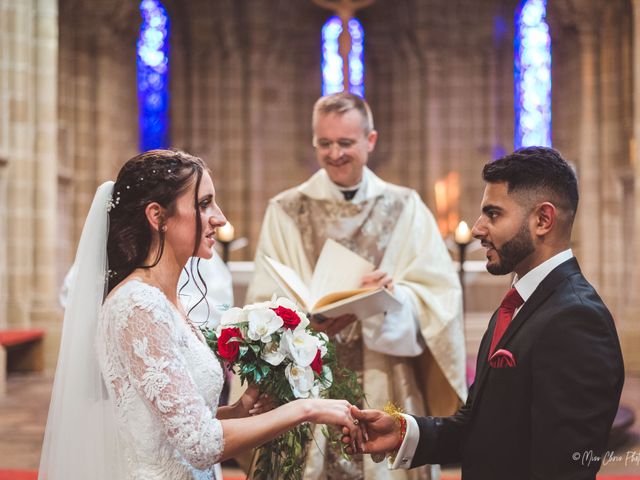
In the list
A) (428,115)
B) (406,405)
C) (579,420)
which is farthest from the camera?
(428,115)

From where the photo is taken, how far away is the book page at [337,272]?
10.7 feet

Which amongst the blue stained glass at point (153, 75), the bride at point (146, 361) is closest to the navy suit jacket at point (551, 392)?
the bride at point (146, 361)

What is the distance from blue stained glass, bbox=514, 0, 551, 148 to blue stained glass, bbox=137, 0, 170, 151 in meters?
6.07

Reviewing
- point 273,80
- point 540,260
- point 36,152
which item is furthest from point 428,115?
point 540,260

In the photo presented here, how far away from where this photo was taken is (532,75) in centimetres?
1460

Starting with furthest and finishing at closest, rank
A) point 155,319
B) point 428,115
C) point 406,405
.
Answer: point 428,115, point 406,405, point 155,319

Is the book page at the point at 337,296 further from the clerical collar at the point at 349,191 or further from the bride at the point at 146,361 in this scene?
the clerical collar at the point at 349,191

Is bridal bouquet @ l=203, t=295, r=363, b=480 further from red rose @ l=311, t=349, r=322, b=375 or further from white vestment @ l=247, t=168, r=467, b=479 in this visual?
white vestment @ l=247, t=168, r=467, b=479

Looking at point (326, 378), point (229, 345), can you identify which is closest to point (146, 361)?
point (229, 345)

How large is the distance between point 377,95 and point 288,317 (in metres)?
13.3

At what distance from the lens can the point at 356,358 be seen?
3.81 m

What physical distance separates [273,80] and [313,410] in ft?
43.4

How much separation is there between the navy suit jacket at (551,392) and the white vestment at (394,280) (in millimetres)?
1198

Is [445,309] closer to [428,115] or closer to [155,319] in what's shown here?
[155,319]
